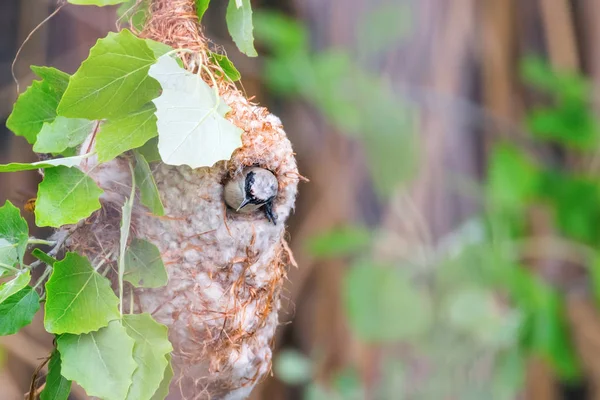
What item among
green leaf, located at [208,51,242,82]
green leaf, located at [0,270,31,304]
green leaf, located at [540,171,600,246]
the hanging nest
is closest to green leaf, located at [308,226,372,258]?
green leaf, located at [540,171,600,246]

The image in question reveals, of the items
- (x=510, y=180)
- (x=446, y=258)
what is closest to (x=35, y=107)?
(x=446, y=258)

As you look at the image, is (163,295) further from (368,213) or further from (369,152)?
(368,213)

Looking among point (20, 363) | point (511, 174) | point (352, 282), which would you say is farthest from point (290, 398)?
point (511, 174)

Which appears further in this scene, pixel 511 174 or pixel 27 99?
pixel 511 174

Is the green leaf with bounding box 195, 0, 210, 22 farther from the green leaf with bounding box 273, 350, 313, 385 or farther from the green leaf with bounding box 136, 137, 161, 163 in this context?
the green leaf with bounding box 273, 350, 313, 385

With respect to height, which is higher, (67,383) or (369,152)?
(67,383)

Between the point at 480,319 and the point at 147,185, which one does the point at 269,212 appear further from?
the point at 480,319
